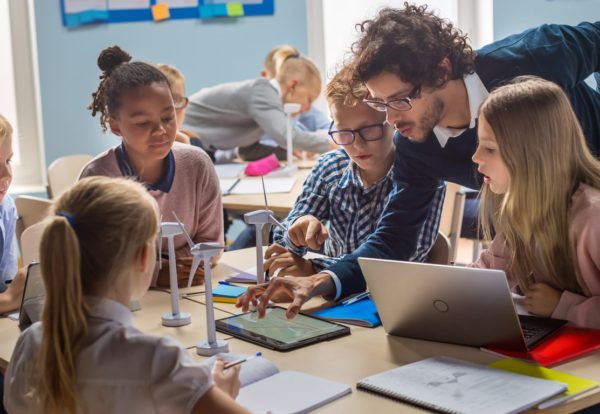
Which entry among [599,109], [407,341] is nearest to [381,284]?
[407,341]

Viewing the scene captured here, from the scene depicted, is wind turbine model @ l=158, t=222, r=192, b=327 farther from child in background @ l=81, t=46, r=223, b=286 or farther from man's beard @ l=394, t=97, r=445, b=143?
man's beard @ l=394, t=97, r=445, b=143

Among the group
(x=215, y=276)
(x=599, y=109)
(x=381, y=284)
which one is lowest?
(x=215, y=276)

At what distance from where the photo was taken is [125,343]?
1167mm

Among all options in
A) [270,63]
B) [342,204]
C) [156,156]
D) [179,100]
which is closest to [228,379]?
[156,156]

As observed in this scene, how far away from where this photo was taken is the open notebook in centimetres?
131

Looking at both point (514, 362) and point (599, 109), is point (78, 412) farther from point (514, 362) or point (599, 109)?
point (599, 109)

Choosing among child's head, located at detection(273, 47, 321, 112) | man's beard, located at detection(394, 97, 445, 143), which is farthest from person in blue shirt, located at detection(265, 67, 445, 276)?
child's head, located at detection(273, 47, 321, 112)

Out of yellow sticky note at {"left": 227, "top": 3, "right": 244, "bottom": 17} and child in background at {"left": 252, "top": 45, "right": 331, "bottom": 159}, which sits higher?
yellow sticky note at {"left": 227, "top": 3, "right": 244, "bottom": 17}

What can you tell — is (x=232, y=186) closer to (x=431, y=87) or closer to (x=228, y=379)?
(x=431, y=87)

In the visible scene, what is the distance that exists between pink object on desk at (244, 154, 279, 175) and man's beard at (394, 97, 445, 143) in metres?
2.06

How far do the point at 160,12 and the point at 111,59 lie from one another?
9.59 feet

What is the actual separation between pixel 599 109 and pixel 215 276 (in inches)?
45.8

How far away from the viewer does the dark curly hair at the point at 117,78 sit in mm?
2312

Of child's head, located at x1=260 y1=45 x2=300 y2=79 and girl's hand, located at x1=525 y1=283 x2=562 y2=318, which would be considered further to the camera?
child's head, located at x1=260 y1=45 x2=300 y2=79
